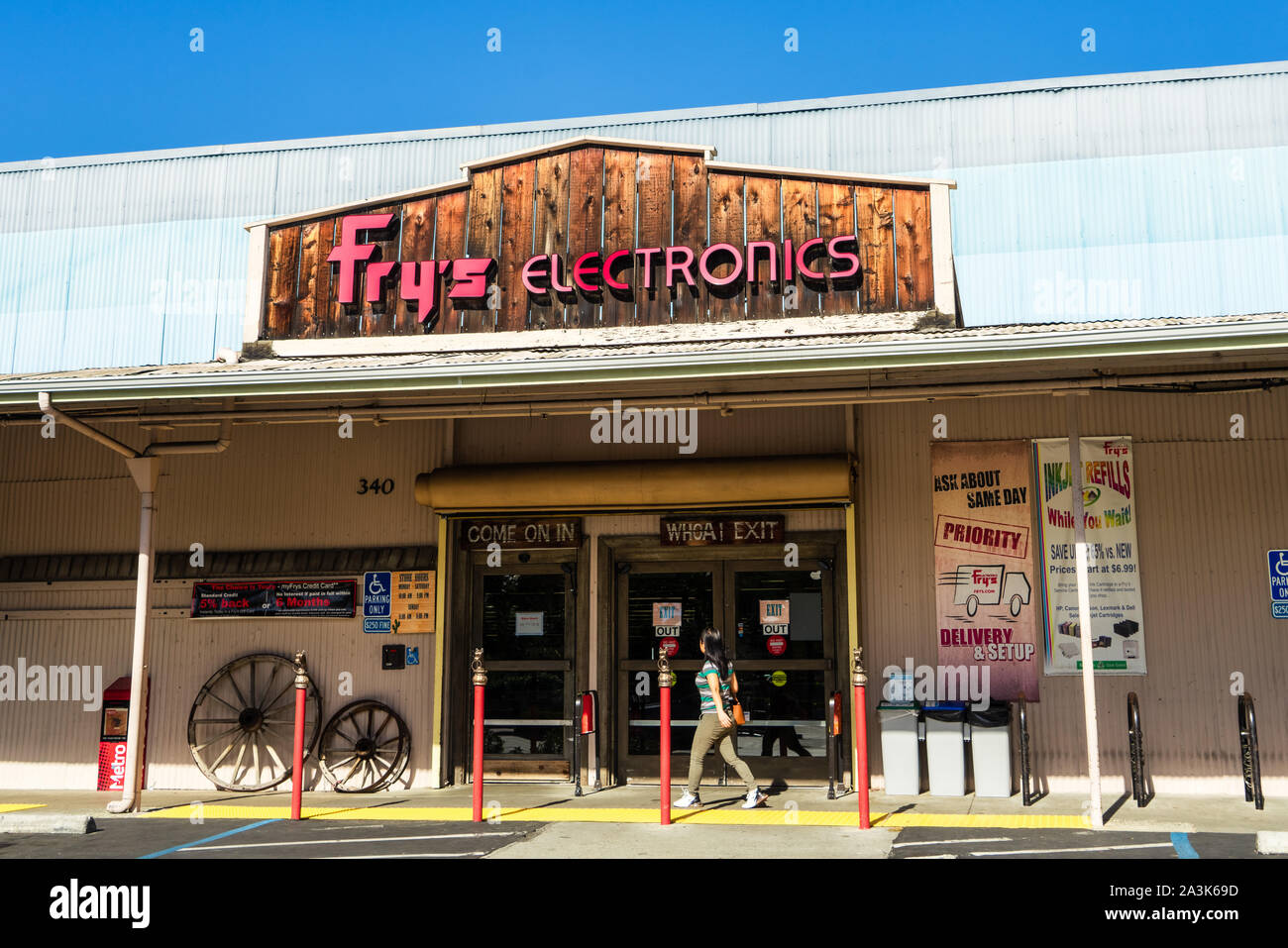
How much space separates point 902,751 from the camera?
11.2m

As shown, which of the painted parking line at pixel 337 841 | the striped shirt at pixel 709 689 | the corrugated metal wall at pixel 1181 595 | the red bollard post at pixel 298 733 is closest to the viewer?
the painted parking line at pixel 337 841

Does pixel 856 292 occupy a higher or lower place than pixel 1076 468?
higher

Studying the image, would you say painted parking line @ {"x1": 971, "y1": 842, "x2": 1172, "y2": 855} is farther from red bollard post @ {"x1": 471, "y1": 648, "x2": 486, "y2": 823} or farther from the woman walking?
red bollard post @ {"x1": 471, "y1": 648, "x2": 486, "y2": 823}

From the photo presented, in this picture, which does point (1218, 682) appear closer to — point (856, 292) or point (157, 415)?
point (856, 292)

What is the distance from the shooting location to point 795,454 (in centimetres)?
1205

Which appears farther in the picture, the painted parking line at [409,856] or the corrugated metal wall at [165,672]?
the corrugated metal wall at [165,672]

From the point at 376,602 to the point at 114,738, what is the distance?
10.8 ft

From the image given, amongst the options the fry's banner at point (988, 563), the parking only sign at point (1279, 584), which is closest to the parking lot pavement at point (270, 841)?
the fry's banner at point (988, 563)

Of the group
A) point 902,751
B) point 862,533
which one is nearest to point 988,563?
point 862,533

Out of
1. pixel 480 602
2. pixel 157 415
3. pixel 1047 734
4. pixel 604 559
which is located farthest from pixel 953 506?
pixel 157 415

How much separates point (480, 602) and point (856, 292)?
5241 millimetres

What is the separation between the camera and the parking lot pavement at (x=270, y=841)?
884 cm

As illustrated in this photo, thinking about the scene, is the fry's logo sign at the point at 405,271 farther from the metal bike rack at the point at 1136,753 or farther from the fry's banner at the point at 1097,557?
the metal bike rack at the point at 1136,753

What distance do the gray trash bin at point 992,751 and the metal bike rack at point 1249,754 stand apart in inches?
79.5
